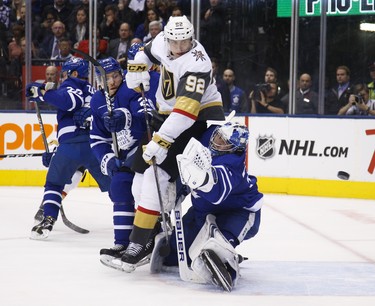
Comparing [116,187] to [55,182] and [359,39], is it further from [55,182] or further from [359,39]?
[359,39]

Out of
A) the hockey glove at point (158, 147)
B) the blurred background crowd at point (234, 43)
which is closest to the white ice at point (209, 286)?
the hockey glove at point (158, 147)

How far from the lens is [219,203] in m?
3.77

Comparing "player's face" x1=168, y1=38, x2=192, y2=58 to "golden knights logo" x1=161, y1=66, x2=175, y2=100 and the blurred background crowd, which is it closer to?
"golden knights logo" x1=161, y1=66, x2=175, y2=100

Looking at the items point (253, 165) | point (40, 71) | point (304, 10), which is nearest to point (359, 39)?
point (304, 10)

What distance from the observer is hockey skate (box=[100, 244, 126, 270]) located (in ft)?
13.1

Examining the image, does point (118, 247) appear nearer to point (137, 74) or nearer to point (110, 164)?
point (110, 164)

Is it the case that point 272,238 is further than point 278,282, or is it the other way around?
point 272,238

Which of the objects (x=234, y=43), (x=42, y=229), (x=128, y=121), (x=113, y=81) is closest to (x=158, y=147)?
(x=128, y=121)

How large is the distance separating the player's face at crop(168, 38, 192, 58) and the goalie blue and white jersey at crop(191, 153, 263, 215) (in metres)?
0.50

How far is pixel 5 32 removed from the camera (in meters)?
8.68

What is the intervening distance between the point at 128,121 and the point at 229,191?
97cm

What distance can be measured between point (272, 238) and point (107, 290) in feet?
5.95

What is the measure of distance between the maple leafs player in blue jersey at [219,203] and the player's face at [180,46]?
1.22 feet

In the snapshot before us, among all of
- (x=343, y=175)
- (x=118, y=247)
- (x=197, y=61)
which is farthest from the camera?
(x=343, y=175)
